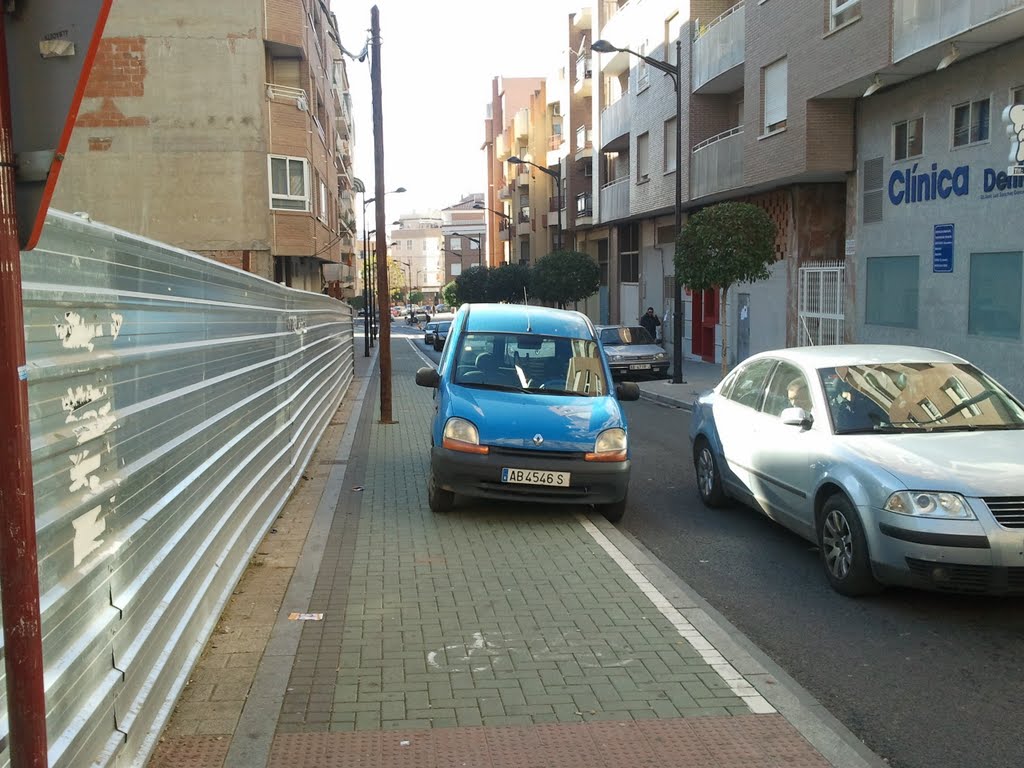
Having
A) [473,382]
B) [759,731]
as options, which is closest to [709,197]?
[473,382]

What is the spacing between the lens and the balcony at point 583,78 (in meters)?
51.8

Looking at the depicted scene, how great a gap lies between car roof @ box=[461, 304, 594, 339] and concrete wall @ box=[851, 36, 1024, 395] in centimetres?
932

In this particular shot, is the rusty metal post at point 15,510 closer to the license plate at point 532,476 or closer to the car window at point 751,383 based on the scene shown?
the license plate at point 532,476

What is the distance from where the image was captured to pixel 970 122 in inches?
695

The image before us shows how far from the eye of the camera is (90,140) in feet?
88.5

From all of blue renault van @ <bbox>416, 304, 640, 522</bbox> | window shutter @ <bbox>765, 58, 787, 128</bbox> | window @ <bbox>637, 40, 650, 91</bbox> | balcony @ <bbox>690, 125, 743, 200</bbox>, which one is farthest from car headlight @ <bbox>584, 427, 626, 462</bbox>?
window @ <bbox>637, 40, 650, 91</bbox>

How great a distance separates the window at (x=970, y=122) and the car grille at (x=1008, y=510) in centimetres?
1317

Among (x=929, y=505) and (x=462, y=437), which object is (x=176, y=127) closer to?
(x=462, y=437)

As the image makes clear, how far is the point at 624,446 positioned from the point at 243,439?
3.30 metres

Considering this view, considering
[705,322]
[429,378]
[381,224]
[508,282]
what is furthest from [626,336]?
[508,282]

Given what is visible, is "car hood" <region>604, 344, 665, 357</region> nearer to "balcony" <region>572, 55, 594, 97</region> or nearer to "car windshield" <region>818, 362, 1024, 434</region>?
"car windshield" <region>818, 362, 1024, 434</region>

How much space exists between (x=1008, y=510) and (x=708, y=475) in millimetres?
3936

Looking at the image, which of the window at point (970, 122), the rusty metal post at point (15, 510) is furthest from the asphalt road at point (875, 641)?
the window at point (970, 122)

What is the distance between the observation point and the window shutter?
23.8m
